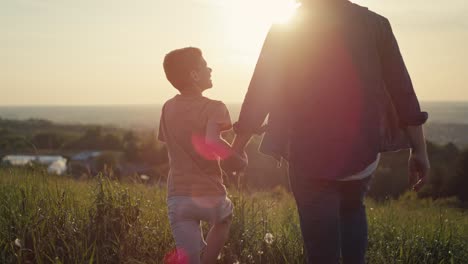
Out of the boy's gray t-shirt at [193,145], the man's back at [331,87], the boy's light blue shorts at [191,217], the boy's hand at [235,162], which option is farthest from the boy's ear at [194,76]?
the man's back at [331,87]

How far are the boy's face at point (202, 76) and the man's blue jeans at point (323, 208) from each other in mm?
1050

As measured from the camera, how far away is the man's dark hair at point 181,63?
3146 mm

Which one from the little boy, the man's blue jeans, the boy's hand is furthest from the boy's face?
the man's blue jeans

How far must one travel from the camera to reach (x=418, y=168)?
2602 mm

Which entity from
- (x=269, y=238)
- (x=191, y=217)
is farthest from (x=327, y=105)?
(x=269, y=238)

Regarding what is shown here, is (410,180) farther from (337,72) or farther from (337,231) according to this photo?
(337,72)

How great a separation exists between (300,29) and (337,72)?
0.82ft

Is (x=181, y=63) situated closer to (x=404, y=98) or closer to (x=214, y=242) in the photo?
(x=214, y=242)

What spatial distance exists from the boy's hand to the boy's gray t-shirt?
0.83ft

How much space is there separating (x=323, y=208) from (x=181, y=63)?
1.32 metres

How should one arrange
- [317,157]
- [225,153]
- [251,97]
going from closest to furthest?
[317,157] → [251,97] → [225,153]

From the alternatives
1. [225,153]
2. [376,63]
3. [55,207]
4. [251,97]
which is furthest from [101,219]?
[376,63]

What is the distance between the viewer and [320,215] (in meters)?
2.29

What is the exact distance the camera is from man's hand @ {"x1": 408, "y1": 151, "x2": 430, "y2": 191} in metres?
2.57
